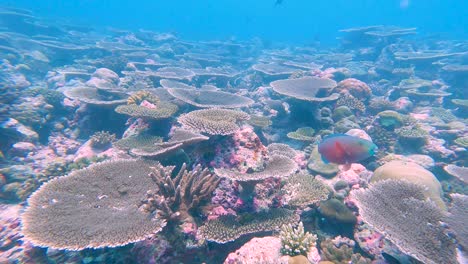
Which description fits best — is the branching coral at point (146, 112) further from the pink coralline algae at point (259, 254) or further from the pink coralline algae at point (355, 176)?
the pink coralline algae at point (355, 176)

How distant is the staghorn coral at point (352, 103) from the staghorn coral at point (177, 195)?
780 cm

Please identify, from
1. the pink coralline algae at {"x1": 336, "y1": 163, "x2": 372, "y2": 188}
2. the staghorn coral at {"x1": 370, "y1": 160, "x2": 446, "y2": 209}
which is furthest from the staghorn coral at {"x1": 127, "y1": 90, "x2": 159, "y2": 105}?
the staghorn coral at {"x1": 370, "y1": 160, "x2": 446, "y2": 209}

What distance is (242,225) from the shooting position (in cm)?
412

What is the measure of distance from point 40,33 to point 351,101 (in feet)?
97.8

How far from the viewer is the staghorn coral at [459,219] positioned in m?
3.54

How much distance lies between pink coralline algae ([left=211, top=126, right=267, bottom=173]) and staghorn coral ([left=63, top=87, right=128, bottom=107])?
5079 millimetres

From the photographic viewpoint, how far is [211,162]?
5.02m

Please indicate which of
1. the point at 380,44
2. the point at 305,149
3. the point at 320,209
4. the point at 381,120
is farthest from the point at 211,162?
the point at 380,44

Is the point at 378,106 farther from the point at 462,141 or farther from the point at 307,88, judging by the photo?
the point at 307,88

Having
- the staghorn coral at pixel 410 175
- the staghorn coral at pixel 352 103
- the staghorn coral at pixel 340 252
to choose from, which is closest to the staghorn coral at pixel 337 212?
the staghorn coral at pixel 340 252

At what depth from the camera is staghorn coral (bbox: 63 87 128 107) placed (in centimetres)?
848

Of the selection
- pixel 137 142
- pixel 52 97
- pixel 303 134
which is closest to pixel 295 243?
pixel 137 142

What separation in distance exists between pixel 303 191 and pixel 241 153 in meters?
1.45

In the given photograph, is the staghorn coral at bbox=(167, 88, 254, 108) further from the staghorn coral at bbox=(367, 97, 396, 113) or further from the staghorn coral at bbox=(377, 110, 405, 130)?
the staghorn coral at bbox=(367, 97, 396, 113)
